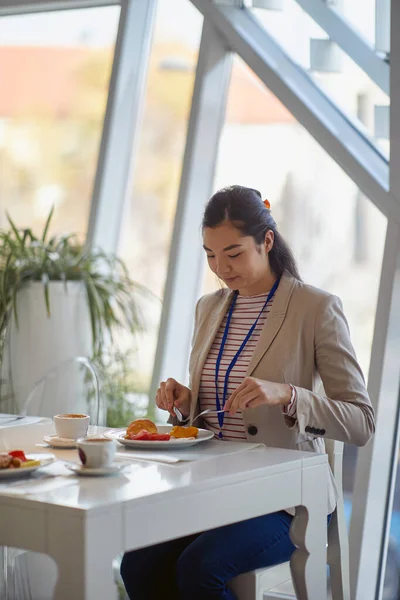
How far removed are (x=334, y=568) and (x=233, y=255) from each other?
34.7 inches

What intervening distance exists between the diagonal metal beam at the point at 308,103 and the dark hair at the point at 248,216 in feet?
2.76

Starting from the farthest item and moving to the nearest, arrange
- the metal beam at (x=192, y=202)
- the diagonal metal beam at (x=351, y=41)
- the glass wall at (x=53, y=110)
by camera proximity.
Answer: the glass wall at (x=53, y=110) → the metal beam at (x=192, y=202) → the diagonal metal beam at (x=351, y=41)

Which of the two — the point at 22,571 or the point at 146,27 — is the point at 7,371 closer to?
the point at 22,571

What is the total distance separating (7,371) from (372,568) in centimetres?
161

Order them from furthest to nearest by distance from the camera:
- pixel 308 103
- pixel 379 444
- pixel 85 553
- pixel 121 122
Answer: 1. pixel 121 122
2. pixel 308 103
3. pixel 379 444
4. pixel 85 553

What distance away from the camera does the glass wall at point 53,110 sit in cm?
432

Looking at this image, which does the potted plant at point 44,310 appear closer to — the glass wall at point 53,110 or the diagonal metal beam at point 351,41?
the glass wall at point 53,110

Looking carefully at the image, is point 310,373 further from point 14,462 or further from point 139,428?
point 14,462

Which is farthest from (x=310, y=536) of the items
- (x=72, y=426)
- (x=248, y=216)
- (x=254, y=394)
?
(x=248, y=216)

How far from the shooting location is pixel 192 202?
154 inches

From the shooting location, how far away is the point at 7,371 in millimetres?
3590

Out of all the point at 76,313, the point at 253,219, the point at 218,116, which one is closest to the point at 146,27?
the point at 218,116

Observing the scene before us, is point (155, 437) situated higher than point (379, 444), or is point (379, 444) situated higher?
point (155, 437)

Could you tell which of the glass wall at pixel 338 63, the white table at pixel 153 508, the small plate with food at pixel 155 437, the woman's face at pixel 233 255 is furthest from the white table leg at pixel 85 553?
the glass wall at pixel 338 63
